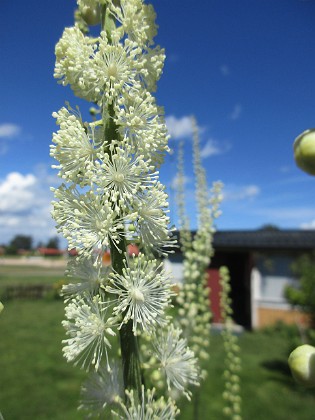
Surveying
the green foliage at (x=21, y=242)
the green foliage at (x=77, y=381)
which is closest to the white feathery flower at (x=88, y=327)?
the green foliage at (x=77, y=381)

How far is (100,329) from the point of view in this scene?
1329 mm

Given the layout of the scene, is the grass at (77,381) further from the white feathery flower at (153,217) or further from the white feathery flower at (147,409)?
the white feathery flower at (153,217)

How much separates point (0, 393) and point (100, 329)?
991 centimetres

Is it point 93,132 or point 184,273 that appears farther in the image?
point 184,273

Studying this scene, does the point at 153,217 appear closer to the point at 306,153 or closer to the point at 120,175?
the point at 120,175

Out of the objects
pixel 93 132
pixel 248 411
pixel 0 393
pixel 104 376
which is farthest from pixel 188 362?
pixel 0 393

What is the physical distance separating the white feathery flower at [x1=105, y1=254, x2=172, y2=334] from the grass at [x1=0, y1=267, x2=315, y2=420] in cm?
457

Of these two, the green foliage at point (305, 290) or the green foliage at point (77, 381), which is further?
the green foliage at point (305, 290)

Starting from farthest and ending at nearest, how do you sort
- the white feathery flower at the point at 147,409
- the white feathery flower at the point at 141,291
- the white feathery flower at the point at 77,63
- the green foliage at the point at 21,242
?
the green foliage at the point at 21,242 → the white feathery flower at the point at 77,63 → the white feathery flower at the point at 141,291 → the white feathery flower at the point at 147,409

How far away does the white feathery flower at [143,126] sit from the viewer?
1364 mm

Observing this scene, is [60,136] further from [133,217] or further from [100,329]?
[100,329]

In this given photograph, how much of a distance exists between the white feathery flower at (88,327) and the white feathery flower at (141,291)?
6 cm

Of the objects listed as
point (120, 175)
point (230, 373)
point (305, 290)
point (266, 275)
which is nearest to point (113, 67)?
point (120, 175)

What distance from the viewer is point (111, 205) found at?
1.34 metres
